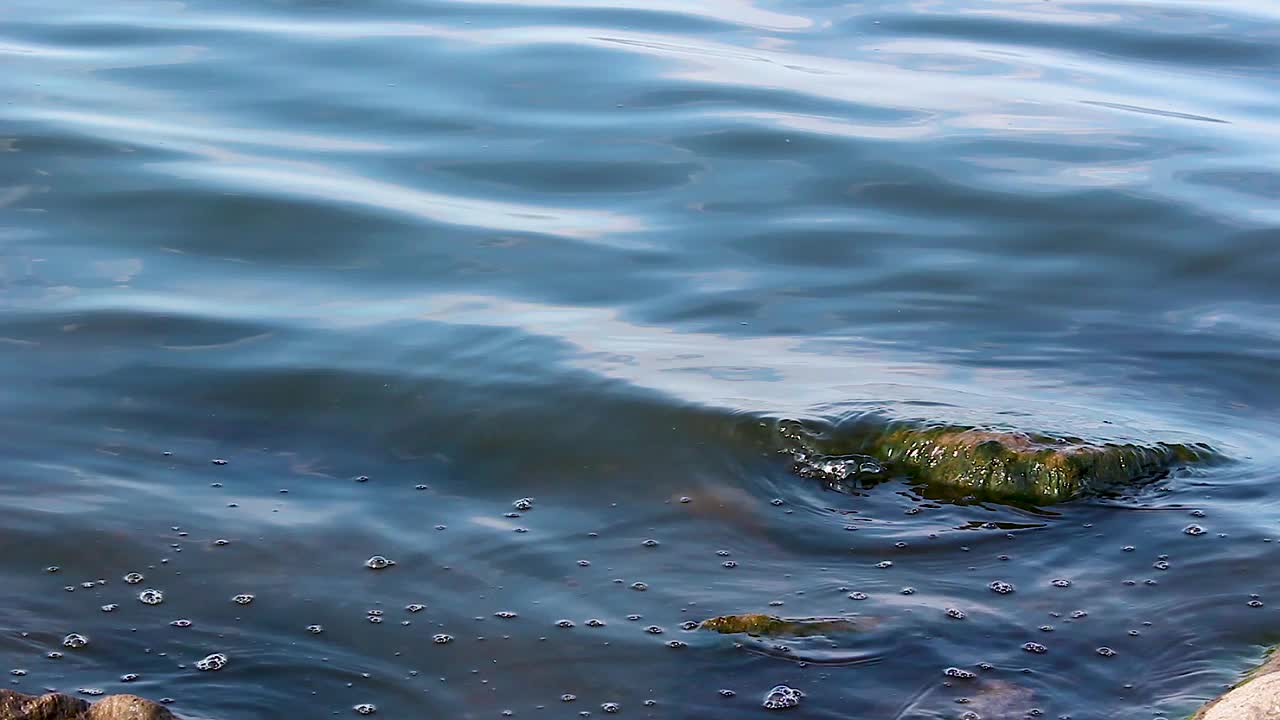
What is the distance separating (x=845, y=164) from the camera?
36.6ft

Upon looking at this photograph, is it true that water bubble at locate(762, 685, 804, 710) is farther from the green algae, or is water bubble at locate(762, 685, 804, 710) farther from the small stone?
the green algae

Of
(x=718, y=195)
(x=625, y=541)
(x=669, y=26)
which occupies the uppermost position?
(x=669, y=26)

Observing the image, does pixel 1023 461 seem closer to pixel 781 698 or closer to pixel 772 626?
pixel 772 626

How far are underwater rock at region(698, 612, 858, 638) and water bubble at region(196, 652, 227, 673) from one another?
1.65 meters

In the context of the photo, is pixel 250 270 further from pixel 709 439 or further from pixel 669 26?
pixel 669 26

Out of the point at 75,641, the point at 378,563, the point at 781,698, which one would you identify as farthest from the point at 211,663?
the point at 781,698

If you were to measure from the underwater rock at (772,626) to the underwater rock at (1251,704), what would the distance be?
4.50 ft

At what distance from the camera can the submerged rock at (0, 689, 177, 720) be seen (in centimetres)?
356

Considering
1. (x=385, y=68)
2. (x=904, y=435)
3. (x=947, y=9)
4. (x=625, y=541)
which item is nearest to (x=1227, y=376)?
(x=904, y=435)

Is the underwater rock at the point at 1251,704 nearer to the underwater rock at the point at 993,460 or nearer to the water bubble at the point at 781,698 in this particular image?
the water bubble at the point at 781,698

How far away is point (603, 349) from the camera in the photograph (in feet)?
26.1

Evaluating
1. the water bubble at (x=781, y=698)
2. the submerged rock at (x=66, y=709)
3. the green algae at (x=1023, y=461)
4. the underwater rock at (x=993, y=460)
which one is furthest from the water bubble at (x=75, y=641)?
the green algae at (x=1023, y=461)

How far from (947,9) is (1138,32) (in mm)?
2118

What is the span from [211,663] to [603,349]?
3.54 metres
